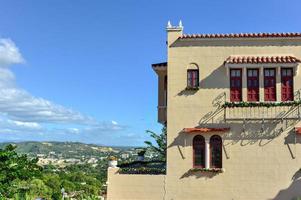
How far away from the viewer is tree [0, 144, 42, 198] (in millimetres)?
23136

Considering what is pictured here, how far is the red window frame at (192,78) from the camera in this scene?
21.1 meters

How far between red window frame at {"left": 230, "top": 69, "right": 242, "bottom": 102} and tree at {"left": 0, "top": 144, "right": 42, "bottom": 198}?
39.3ft

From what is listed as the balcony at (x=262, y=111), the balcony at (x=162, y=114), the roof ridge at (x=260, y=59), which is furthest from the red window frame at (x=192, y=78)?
the balcony at (x=162, y=114)

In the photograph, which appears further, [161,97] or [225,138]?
[161,97]

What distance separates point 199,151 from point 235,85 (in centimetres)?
356

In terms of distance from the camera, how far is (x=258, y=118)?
811 inches

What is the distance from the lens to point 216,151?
2091 cm

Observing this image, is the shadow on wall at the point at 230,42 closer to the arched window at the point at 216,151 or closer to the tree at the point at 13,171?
the arched window at the point at 216,151

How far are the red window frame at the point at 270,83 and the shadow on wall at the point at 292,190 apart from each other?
3.65m

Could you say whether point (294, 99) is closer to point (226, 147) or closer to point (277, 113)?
point (277, 113)

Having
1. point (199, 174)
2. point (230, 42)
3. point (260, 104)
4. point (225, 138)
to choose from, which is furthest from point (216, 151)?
point (230, 42)

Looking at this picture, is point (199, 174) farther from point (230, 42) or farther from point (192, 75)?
point (230, 42)

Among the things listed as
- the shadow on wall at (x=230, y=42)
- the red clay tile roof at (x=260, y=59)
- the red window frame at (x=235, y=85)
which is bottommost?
the red window frame at (x=235, y=85)

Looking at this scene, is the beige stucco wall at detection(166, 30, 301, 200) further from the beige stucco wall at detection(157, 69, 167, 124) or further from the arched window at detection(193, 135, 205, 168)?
the beige stucco wall at detection(157, 69, 167, 124)
